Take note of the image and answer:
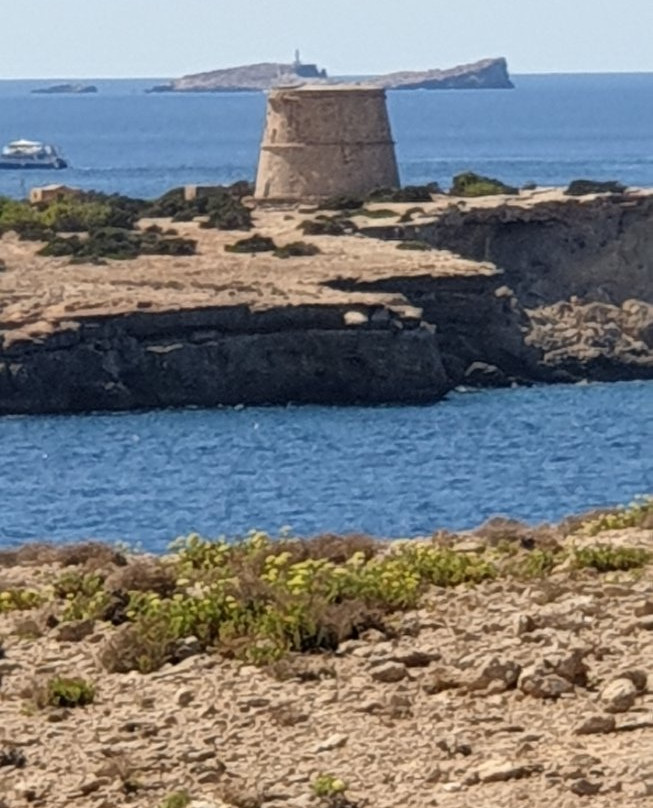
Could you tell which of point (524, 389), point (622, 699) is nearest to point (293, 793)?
point (622, 699)

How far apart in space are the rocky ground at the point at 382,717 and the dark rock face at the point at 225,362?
49.6 m

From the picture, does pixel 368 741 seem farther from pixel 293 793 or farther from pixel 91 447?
pixel 91 447

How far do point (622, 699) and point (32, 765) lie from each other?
102 inches

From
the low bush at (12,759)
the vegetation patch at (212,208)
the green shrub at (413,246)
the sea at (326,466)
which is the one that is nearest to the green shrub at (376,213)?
the green shrub at (413,246)

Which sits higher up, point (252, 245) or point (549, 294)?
point (252, 245)

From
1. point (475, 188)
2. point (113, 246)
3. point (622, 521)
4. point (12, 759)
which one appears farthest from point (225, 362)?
point (12, 759)

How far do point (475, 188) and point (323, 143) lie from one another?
5.42 metres

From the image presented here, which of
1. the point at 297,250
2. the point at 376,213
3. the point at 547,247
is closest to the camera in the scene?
the point at 297,250

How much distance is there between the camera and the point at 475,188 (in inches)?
3260

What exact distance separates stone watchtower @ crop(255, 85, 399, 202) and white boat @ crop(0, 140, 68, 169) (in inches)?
3336

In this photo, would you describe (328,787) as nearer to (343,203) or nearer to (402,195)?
(343,203)

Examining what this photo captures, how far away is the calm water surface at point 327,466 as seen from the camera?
45656mm

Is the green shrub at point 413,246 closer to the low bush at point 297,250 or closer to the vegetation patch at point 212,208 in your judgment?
the low bush at point 297,250

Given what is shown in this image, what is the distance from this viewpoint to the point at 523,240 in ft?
251
